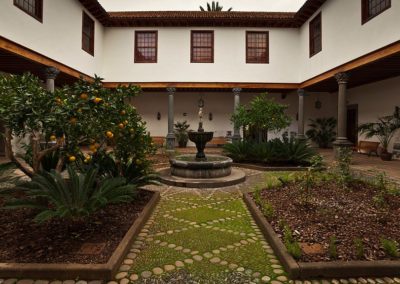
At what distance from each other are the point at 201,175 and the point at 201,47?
9478 mm

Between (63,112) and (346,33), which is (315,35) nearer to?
(346,33)

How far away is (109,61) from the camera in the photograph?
1390cm

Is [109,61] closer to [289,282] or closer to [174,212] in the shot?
[174,212]

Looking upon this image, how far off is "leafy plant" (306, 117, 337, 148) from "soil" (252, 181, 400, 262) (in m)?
12.1

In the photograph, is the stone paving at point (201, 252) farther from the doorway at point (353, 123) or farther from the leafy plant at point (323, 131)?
the leafy plant at point (323, 131)

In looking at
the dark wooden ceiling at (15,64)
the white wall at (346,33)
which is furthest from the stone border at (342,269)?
the dark wooden ceiling at (15,64)

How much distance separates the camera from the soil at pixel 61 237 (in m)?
2.61

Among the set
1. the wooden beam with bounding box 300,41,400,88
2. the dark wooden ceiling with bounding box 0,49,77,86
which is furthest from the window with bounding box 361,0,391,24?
the dark wooden ceiling with bounding box 0,49,77,86

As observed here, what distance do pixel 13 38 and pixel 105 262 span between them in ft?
26.6

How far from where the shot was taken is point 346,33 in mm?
9555

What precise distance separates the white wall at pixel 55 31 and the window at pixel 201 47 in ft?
16.8

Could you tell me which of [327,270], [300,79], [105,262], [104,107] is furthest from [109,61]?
[327,270]

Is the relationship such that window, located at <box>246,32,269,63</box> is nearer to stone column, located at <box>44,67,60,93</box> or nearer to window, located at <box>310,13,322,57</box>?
window, located at <box>310,13,322,57</box>

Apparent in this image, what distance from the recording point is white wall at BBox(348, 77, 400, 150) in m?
11.1
